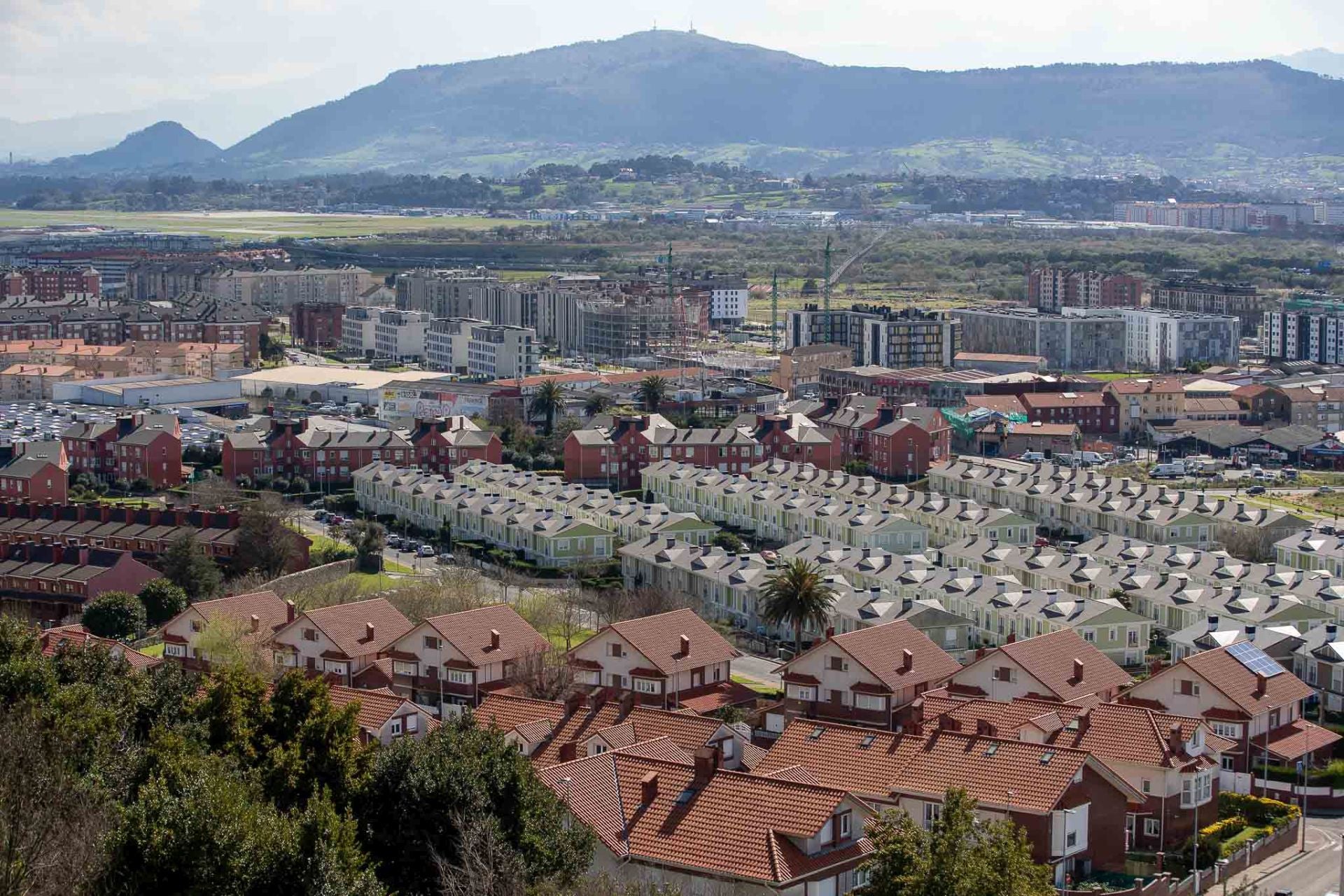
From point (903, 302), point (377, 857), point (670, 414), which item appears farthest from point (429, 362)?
point (377, 857)

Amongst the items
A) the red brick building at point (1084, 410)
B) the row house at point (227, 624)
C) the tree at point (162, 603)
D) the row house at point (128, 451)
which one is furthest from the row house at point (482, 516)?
the red brick building at point (1084, 410)

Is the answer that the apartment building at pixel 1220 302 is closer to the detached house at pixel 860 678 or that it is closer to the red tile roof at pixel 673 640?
the red tile roof at pixel 673 640

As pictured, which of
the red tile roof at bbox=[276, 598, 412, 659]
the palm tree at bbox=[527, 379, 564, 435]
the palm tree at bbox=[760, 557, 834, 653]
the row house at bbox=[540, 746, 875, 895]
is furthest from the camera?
the palm tree at bbox=[527, 379, 564, 435]

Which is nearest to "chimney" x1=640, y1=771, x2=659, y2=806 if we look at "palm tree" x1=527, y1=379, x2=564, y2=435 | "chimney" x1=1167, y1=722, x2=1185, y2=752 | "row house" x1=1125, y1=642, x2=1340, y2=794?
"chimney" x1=1167, y1=722, x2=1185, y2=752

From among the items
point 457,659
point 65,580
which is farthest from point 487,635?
point 65,580

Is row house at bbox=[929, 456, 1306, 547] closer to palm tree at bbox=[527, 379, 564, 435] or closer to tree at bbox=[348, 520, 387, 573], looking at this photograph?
palm tree at bbox=[527, 379, 564, 435]

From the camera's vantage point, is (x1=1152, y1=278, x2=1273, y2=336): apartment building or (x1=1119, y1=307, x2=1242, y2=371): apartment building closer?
(x1=1119, y1=307, x2=1242, y2=371): apartment building

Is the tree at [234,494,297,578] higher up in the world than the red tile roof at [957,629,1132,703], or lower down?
lower down
